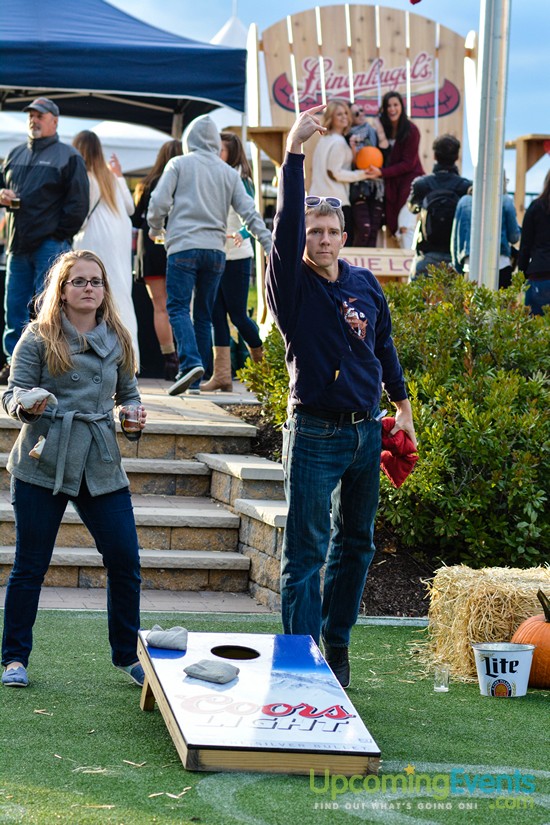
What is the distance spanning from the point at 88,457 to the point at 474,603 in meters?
1.86

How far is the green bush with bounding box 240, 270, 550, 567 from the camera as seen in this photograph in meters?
6.46

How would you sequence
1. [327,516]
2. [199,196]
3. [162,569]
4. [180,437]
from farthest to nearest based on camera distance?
1. [199,196]
2. [180,437]
3. [162,569]
4. [327,516]

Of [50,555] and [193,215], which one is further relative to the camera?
[193,215]

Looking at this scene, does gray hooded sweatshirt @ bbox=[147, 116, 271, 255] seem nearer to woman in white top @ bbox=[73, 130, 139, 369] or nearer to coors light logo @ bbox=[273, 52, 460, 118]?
woman in white top @ bbox=[73, 130, 139, 369]

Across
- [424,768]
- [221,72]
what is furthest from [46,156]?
[424,768]

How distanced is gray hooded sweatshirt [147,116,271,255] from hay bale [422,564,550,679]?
392 cm

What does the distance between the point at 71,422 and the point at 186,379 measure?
4.25 m

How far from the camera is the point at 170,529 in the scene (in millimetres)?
6988

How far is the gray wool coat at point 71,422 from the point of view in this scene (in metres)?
4.61

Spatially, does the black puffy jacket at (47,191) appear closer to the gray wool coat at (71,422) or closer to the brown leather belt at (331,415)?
the gray wool coat at (71,422)

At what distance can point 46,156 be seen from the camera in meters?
8.77

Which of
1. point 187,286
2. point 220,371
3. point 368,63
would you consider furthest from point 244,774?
point 368,63

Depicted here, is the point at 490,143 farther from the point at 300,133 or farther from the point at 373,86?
the point at 373,86

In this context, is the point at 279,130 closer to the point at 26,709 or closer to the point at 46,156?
the point at 46,156
